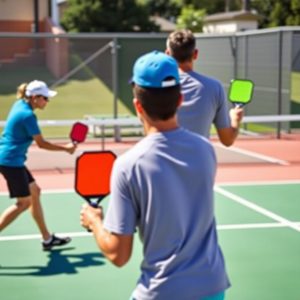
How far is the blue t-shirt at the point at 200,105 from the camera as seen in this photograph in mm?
4898

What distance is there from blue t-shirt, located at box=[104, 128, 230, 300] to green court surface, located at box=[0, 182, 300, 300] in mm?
3124

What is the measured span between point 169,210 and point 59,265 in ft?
13.8

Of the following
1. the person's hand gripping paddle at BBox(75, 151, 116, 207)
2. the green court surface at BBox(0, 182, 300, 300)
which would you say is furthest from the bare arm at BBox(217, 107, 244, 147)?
the person's hand gripping paddle at BBox(75, 151, 116, 207)

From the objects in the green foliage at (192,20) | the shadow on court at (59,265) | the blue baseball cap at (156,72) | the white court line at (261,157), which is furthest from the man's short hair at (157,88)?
the green foliage at (192,20)

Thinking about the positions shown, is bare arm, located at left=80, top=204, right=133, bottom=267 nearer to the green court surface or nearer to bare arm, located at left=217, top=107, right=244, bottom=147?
bare arm, located at left=217, top=107, right=244, bottom=147

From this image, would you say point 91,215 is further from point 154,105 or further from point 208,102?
point 208,102

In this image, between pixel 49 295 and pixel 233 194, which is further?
pixel 233 194

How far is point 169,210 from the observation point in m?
2.76

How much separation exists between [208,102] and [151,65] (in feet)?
7.32

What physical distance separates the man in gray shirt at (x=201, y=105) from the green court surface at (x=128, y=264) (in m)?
1.66

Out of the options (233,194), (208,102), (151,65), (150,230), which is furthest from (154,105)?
(233,194)

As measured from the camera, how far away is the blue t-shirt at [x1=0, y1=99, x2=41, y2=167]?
21.5 feet

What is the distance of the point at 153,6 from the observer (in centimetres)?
7206

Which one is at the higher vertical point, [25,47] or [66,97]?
[25,47]
